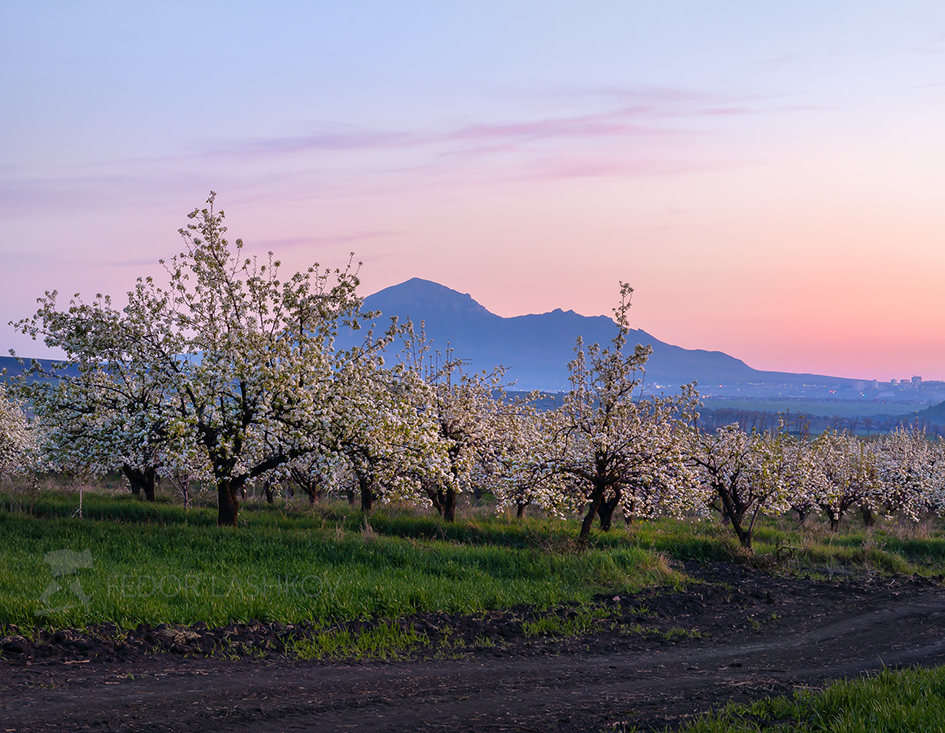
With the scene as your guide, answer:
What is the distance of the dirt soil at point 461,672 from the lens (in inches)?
341

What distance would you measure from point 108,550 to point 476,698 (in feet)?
41.3

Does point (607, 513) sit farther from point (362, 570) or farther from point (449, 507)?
point (362, 570)

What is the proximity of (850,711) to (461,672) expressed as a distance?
5.27m

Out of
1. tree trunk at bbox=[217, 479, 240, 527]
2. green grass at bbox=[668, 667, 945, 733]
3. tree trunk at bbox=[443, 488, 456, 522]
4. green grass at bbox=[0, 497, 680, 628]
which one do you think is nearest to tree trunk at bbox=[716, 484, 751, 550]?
green grass at bbox=[0, 497, 680, 628]

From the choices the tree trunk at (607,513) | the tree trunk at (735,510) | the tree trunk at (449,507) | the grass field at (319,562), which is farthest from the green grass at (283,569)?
the tree trunk at (735,510)

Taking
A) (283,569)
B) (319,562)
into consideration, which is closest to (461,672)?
(283,569)

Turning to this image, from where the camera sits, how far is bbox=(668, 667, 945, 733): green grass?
8367mm

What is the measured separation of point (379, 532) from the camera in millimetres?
24234

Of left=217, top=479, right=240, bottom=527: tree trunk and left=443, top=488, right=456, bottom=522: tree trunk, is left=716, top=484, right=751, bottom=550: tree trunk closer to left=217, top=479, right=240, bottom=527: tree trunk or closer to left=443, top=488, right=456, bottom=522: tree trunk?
left=443, top=488, right=456, bottom=522: tree trunk

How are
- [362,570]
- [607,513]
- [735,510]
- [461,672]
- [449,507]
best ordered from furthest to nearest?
[449,507] → [735,510] → [607,513] → [362,570] → [461,672]

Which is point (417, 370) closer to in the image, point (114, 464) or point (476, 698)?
point (114, 464)

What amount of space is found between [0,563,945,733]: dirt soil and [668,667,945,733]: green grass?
0.60m

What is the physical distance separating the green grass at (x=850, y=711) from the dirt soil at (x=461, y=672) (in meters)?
0.60

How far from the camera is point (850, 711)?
896 centimetres
